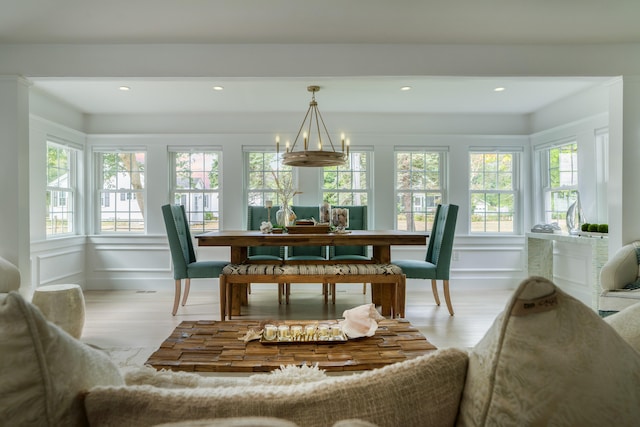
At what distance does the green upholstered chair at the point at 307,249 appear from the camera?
15.2ft

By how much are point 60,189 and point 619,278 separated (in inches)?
236

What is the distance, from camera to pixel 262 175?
5.34m

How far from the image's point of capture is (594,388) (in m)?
0.54

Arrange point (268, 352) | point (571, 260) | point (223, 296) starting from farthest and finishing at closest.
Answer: point (571, 260) < point (223, 296) < point (268, 352)

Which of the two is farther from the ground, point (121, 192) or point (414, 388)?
point (121, 192)

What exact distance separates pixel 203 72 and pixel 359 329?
2582mm

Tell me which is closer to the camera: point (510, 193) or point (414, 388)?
point (414, 388)

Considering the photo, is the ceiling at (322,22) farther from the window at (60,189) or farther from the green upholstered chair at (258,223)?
the green upholstered chair at (258,223)

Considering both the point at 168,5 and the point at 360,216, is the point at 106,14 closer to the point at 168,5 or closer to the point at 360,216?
the point at 168,5

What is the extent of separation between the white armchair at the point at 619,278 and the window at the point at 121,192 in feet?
17.5

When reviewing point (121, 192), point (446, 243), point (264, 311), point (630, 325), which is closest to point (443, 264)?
point (446, 243)

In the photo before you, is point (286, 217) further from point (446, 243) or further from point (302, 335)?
point (302, 335)

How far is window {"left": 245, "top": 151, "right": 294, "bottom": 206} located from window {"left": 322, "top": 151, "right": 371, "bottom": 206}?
57cm

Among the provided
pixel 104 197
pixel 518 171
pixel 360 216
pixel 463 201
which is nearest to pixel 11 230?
pixel 104 197
